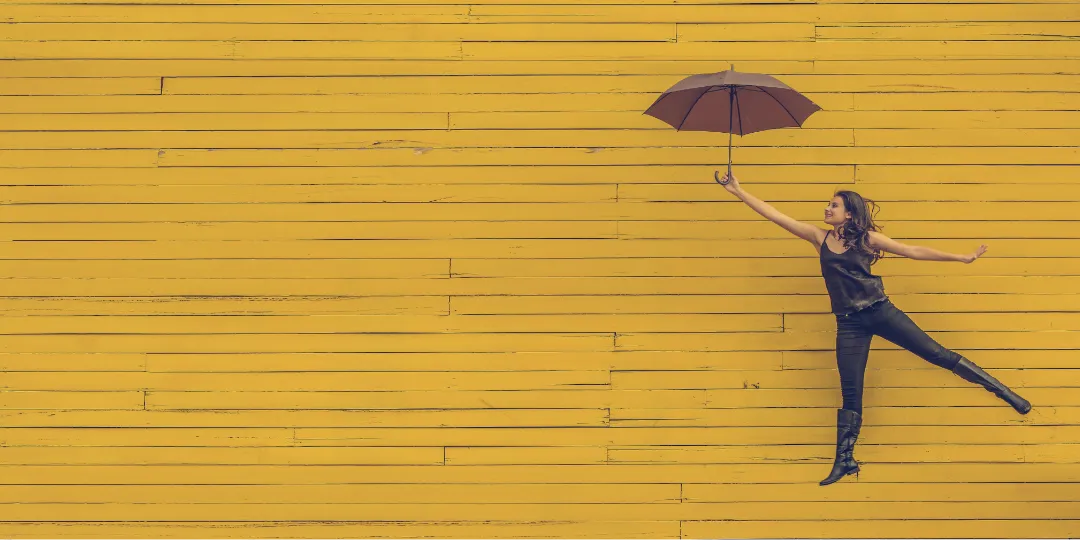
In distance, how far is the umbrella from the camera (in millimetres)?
5438

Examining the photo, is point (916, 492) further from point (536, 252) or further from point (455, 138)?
point (455, 138)

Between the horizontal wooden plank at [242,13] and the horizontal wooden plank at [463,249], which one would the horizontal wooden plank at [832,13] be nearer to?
the horizontal wooden plank at [242,13]

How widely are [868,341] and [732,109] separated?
1.62 meters

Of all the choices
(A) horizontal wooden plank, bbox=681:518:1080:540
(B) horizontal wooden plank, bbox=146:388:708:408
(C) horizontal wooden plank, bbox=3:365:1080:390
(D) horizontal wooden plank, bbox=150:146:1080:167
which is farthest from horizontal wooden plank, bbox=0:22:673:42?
(A) horizontal wooden plank, bbox=681:518:1080:540

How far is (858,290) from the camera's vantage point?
17.8 ft

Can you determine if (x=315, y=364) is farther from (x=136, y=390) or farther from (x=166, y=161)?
(x=166, y=161)

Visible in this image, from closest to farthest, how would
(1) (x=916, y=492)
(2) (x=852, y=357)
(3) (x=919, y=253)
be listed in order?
(3) (x=919, y=253) → (2) (x=852, y=357) → (1) (x=916, y=492)

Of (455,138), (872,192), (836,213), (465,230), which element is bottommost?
(465,230)

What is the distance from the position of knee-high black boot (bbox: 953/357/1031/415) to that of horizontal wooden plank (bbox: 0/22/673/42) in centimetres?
268

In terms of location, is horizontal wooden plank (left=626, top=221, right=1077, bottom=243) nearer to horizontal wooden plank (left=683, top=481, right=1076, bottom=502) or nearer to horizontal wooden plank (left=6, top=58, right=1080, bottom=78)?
horizontal wooden plank (left=6, top=58, right=1080, bottom=78)

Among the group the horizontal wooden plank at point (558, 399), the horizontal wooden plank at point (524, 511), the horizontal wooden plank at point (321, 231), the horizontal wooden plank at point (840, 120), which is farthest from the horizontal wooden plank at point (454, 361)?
the horizontal wooden plank at point (840, 120)

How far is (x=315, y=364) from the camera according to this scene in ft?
19.3

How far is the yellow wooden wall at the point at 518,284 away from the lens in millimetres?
5859

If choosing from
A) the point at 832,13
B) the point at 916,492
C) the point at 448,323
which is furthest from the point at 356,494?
the point at 832,13
